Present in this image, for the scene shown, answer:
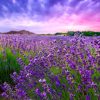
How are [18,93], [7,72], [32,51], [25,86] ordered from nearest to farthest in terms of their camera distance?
[18,93]
[25,86]
[7,72]
[32,51]

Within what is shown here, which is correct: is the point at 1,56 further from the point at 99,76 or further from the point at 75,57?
the point at 99,76

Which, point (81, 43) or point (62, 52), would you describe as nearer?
point (81, 43)

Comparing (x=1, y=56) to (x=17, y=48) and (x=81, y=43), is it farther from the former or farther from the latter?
(x=81, y=43)

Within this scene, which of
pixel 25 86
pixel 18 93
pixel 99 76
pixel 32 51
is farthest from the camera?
pixel 32 51

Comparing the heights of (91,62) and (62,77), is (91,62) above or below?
above

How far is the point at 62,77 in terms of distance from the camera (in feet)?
10.8

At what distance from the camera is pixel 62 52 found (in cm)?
357

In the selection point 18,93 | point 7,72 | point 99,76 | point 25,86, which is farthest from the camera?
point 7,72

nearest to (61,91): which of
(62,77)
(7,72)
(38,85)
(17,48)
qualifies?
(62,77)

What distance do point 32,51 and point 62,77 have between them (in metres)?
2.18

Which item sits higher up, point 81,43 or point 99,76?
point 81,43

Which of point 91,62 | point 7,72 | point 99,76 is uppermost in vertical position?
point 91,62

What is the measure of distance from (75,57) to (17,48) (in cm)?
227

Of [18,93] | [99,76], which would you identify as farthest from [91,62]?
[18,93]
